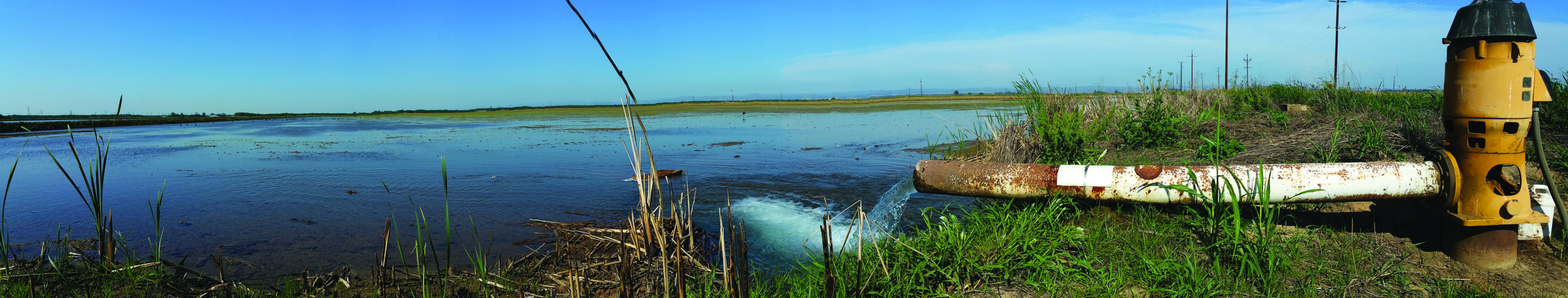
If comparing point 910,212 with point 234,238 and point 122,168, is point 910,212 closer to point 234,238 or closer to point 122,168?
point 234,238

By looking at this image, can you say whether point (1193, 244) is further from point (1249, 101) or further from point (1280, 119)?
point (1249, 101)

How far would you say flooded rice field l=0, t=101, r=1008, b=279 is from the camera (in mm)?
6086

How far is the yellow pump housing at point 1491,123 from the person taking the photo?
329 cm

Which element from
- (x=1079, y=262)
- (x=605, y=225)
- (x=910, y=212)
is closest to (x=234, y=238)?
(x=605, y=225)

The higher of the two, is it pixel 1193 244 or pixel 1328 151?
pixel 1328 151

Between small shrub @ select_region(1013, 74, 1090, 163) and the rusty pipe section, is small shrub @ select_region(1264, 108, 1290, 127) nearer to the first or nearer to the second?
small shrub @ select_region(1013, 74, 1090, 163)

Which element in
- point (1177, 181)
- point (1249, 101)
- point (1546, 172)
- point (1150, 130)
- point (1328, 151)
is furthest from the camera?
point (1249, 101)

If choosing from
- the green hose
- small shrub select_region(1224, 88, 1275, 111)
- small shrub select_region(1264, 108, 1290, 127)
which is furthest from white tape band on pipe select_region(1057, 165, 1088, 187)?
small shrub select_region(1224, 88, 1275, 111)

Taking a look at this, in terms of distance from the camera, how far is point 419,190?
9680mm

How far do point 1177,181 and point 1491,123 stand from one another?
1.44 m

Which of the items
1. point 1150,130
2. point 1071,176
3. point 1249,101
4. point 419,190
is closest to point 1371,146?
point 1150,130

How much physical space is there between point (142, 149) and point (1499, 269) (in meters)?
26.5

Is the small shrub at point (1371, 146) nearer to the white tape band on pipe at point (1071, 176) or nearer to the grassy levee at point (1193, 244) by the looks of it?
the grassy levee at point (1193, 244)

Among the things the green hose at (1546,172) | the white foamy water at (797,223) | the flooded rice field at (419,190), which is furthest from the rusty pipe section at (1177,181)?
the flooded rice field at (419,190)
